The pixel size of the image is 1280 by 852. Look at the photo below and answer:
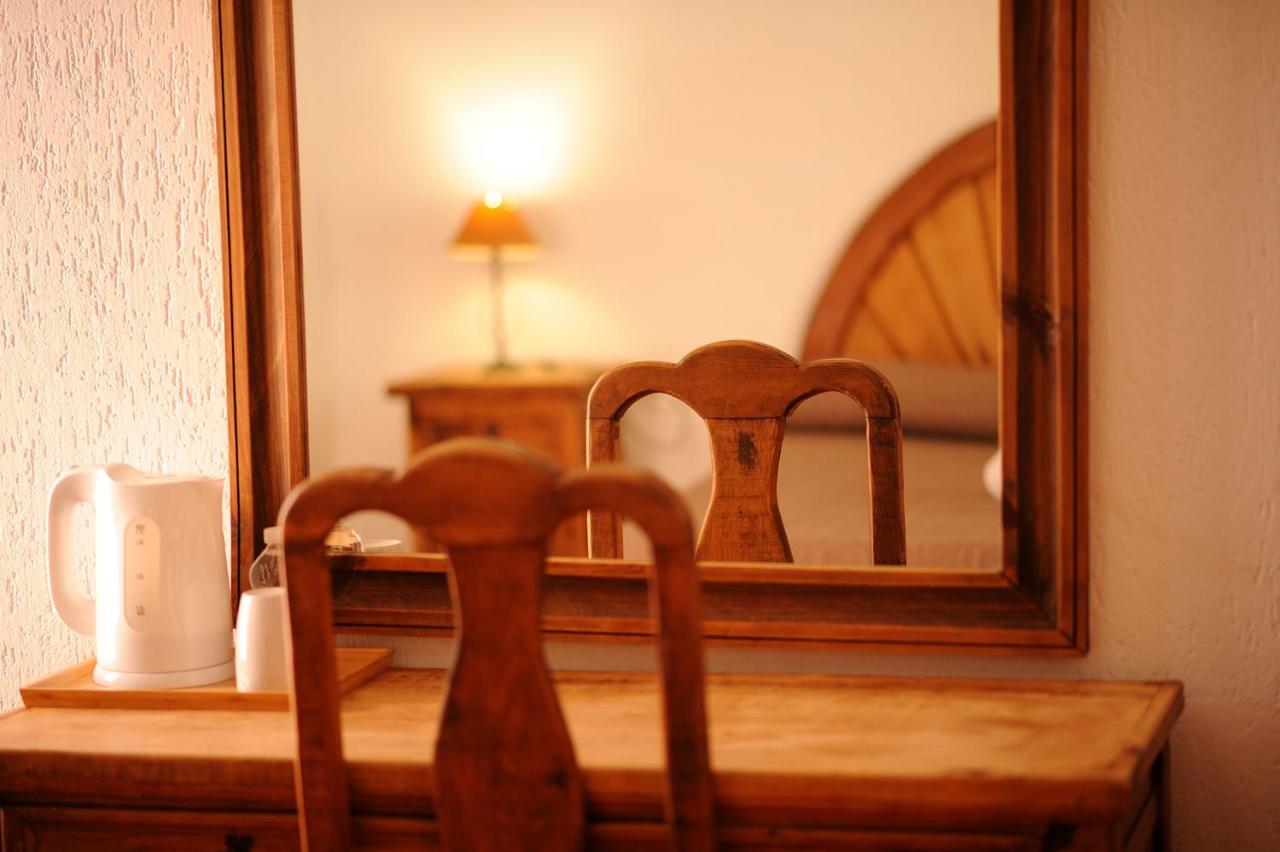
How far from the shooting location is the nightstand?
64.7 inches

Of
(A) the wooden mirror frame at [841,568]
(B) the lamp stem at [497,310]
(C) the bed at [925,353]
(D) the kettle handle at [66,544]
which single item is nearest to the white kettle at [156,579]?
(D) the kettle handle at [66,544]

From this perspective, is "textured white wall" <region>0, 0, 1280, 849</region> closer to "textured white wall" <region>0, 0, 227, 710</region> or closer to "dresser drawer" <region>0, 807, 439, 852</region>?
"dresser drawer" <region>0, 807, 439, 852</region>

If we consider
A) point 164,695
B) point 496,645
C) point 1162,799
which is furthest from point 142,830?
point 1162,799

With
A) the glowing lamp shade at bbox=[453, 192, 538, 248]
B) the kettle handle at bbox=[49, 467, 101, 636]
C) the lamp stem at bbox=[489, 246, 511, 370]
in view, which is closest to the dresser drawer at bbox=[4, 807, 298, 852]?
the kettle handle at bbox=[49, 467, 101, 636]

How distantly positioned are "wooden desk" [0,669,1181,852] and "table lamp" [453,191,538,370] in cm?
44

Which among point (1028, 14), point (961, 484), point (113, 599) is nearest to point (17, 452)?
point (113, 599)

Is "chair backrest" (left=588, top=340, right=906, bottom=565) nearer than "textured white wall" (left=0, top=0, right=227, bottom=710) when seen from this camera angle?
Yes

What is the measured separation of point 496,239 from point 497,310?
0.09 m

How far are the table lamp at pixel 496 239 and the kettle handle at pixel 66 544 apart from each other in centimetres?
52

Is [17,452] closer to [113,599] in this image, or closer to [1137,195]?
[113,599]

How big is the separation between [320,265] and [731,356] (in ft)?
1.83

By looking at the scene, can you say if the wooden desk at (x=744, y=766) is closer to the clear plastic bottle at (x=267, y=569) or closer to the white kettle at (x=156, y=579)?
the white kettle at (x=156, y=579)

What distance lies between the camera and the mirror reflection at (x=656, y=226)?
151cm

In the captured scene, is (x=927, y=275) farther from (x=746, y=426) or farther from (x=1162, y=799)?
(x=1162, y=799)
